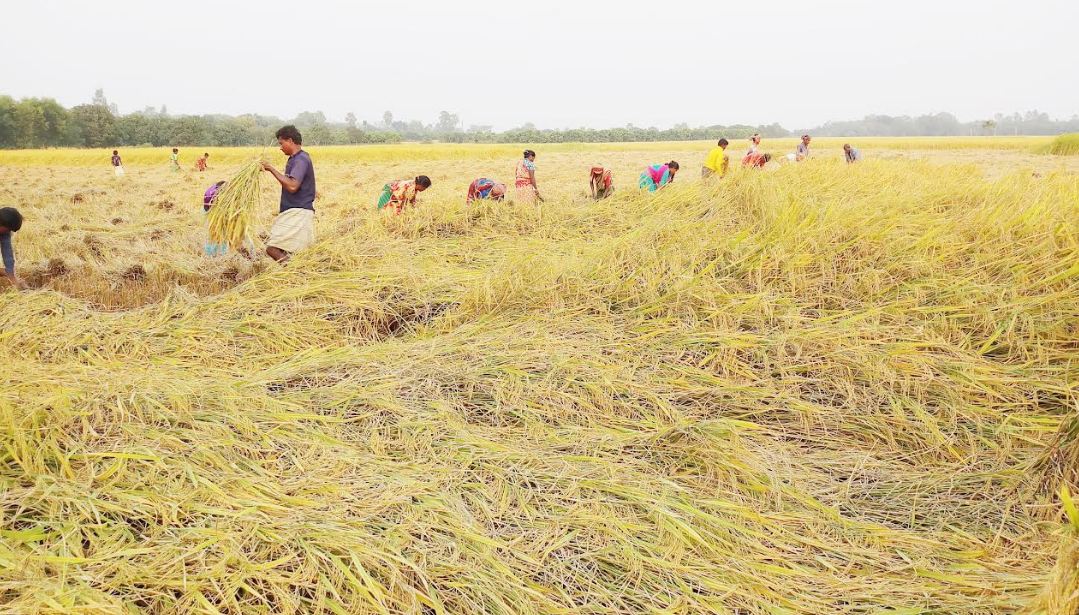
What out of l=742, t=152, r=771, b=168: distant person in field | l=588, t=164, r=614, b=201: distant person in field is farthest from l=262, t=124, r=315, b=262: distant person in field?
l=742, t=152, r=771, b=168: distant person in field

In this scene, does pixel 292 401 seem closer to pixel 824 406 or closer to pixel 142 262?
pixel 824 406

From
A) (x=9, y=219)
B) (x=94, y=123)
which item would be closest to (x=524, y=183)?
(x=9, y=219)

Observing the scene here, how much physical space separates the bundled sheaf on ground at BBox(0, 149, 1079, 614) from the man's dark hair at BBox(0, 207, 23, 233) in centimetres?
75

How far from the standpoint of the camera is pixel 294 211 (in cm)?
492

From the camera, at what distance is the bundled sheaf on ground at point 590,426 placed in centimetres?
183

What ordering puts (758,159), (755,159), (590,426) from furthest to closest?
(755,159) < (758,159) < (590,426)

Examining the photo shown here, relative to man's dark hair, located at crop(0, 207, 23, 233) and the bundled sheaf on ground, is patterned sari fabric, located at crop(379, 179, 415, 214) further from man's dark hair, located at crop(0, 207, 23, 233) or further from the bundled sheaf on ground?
man's dark hair, located at crop(0, 207, 23, 233)

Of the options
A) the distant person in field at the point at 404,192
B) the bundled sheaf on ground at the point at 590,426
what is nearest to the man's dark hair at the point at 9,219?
the bundled sheaf on ground at the point at 590,426

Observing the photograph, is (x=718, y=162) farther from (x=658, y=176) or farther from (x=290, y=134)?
(x=290, y=134)

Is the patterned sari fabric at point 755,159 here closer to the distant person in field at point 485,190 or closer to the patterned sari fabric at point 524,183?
the patterned sari fabric at point 524,183

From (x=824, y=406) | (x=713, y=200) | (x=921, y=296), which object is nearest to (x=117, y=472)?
(x=824, y=406)

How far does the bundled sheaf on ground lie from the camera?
183cm

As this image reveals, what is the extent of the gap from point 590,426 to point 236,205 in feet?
11.1

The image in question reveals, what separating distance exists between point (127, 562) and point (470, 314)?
2.26 meters
